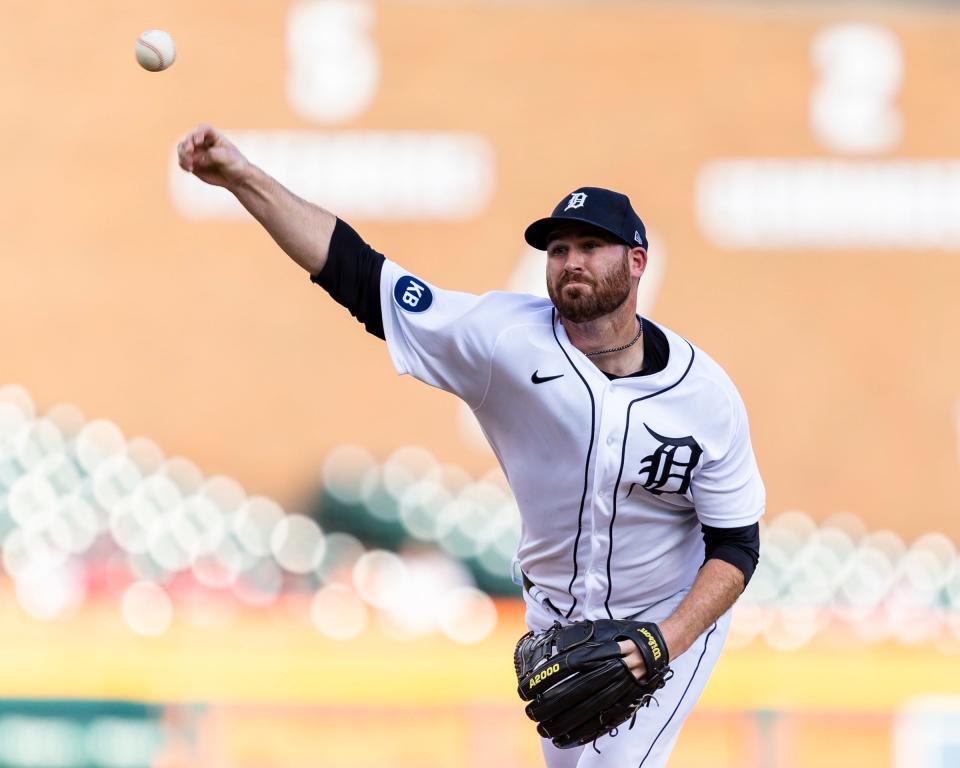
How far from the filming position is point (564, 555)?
3.85m

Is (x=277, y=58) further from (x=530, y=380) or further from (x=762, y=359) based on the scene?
(x=530, y=380)

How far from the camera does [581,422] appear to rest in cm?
362

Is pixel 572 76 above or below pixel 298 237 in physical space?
above

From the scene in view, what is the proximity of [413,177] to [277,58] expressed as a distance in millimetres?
2271

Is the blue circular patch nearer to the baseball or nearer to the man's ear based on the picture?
the man's ear

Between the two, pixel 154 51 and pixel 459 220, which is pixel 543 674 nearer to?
pixel 154 51

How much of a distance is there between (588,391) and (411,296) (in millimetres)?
501

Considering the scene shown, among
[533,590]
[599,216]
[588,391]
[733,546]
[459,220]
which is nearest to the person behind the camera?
[599,216]

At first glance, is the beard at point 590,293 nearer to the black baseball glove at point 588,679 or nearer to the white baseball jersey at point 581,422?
the white baseball jersey at point 581,422

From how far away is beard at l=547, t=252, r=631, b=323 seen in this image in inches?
139

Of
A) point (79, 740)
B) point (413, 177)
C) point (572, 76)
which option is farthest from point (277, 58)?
point (79, 740)

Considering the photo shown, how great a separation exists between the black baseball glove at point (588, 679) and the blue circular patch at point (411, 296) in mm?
898

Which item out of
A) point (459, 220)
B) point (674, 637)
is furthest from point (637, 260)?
point (459, 220)

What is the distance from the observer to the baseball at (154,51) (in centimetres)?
357
